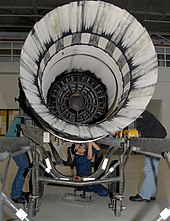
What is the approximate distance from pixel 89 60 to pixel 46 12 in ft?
18.4

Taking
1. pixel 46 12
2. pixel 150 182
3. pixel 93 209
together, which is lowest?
pixel 93 209

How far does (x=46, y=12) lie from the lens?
23.5 feet

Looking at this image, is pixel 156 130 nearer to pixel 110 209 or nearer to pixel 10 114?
pixel 110 209

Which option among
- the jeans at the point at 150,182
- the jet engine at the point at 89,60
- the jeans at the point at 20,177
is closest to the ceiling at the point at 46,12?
the jeans at the point at 20,177

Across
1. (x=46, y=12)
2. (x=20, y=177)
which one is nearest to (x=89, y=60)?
(x=20, y=177)

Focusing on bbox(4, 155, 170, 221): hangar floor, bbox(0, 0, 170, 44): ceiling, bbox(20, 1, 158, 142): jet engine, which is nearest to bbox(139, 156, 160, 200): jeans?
bbox(4, 155, 170, 221): hangar floor

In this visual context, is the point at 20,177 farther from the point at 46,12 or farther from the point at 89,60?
the point at 46,12

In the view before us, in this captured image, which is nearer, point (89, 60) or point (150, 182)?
point (89, 60)

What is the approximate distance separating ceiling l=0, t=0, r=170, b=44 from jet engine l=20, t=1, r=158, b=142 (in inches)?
194

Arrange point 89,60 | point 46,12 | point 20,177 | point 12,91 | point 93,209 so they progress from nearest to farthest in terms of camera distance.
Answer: point 89,60 < point 93,209 < point 20,177 < point 46,12 < point 12,91

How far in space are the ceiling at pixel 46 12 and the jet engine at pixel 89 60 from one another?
4.93 metres

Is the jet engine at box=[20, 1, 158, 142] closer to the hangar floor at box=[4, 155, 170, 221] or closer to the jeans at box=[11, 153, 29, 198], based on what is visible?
the hangar floor at box=[4, 155, 170, 221]

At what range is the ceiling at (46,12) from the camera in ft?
21.8

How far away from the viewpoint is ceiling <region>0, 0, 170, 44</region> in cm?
665
